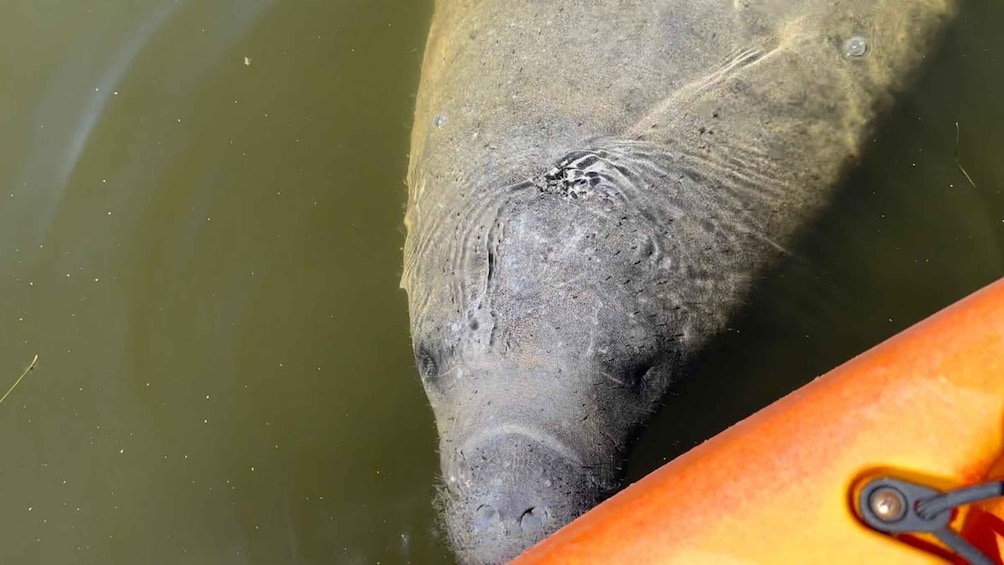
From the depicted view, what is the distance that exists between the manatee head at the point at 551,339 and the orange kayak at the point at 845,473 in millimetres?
572

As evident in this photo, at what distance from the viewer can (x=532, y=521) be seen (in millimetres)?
2199

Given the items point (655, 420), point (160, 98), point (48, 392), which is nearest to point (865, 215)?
point (655, 420)

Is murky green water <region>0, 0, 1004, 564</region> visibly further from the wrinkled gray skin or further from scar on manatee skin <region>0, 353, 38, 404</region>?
the wrinkled gray skin

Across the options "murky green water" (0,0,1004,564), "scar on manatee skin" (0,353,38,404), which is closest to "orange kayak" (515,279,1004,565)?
"murky green water" (0,0,1004,564)

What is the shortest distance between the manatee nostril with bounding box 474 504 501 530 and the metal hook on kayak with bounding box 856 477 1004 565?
0.94 metres

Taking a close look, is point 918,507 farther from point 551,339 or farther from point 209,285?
point 209,285

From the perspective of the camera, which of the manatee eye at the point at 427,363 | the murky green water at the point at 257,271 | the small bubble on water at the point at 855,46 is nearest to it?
the manatee eye at the point at 427,363

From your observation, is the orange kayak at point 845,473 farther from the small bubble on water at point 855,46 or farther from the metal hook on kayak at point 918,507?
the small bubble on water at point 855,46

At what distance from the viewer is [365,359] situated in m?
3.38

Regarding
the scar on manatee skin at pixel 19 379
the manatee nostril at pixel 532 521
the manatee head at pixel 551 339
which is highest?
the scar on manatee skin at pixel 19 379

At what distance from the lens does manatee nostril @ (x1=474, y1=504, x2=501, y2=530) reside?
2221 mm

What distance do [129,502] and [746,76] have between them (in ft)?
8.92

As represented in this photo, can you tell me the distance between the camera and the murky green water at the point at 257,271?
323cm

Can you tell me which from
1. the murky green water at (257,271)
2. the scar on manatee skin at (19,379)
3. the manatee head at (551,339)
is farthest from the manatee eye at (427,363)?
the scar on manatee skin at (19,379)
